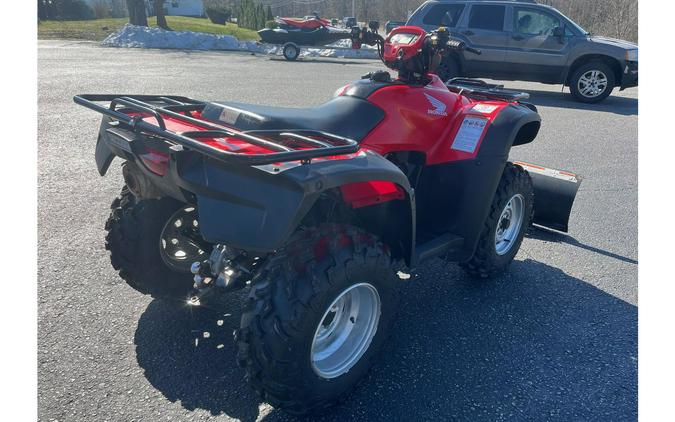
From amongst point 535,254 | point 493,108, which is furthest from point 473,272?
point 493,108

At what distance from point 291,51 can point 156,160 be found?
17.0 meters

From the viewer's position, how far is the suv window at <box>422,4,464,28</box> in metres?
11.6

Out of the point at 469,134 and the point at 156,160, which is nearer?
the point at 156,160

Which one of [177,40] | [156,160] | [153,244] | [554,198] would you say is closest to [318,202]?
[156,160]

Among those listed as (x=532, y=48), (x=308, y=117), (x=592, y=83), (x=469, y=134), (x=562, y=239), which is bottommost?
(x=562, y=239)

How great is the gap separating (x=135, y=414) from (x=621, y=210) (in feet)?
16.0

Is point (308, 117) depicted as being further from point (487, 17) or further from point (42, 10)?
point (42, 10)

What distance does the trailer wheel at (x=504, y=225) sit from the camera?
338 centimetres

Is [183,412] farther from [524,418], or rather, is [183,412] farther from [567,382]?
[567,382]

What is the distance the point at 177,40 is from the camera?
21.4 m

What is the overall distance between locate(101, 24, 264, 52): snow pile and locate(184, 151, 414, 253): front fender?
20.3 m

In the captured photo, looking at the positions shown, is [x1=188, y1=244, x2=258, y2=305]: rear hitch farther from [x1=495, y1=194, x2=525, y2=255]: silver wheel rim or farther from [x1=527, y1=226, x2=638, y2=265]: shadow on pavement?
[x1=527, y1=226, x2=638, y2=265]: shadow on pavement

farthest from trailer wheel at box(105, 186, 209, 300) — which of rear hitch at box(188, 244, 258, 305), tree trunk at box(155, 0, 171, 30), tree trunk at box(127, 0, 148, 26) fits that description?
tree trunk at box(155, 0, 171, 30)

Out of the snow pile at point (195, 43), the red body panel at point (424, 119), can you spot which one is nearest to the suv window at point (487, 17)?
the red body panel at point (424, 119)
